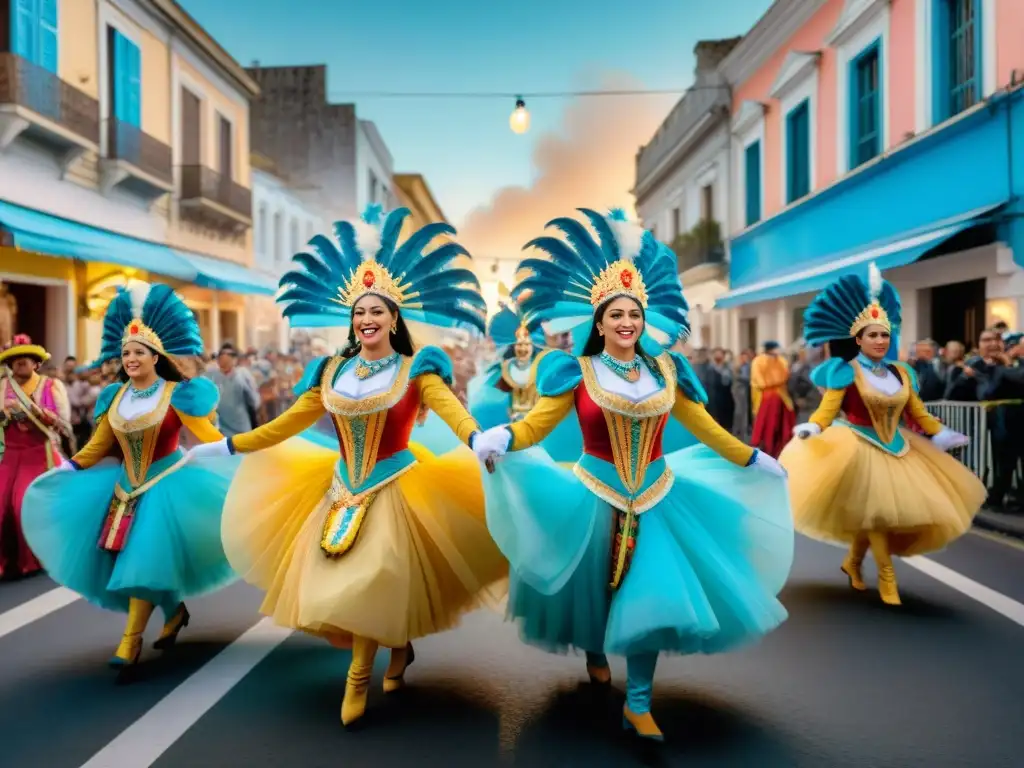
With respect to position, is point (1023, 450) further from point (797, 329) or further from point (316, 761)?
point (797, 329)

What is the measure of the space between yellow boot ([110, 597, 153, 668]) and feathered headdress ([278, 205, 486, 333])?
1790 mm

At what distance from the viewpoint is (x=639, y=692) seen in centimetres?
451

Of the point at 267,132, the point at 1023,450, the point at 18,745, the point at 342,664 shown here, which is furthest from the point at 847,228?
the point at 267,132

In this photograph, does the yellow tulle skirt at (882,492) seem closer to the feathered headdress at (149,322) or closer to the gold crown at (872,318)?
the gold crown at (872,318)

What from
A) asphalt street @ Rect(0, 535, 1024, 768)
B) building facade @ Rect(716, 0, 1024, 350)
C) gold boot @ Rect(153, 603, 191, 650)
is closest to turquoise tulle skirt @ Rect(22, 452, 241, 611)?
gold boot @ Rect(153, 603, 191, 650)

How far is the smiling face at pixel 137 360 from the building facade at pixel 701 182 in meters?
21.8

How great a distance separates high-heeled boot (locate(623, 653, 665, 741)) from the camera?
4.48 metres

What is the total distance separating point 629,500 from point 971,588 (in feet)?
13.1

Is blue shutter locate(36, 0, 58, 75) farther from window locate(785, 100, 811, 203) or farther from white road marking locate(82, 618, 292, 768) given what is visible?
window locate(785, 100, 811, 203)

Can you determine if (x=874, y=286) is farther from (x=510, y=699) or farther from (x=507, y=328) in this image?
(x=507, y=328)

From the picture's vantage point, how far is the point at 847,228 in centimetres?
2106

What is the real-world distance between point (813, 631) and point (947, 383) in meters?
7.26

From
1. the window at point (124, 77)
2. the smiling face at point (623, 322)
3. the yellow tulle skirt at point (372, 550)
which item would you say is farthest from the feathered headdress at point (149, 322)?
the window at point (124, 77)

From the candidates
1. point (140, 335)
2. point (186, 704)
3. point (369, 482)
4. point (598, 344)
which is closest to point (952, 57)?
point (598, 344)
